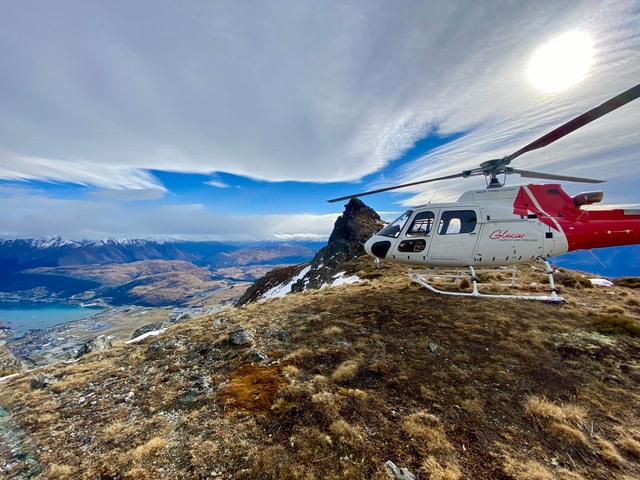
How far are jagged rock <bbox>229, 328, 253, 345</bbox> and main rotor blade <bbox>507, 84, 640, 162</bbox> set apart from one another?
13581 mm

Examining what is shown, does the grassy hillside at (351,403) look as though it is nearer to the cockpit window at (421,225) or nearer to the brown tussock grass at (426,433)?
the brown tussock grass at (426,433)

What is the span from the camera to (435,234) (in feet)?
42.4

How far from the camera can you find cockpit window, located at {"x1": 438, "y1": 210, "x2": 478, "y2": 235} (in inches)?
502

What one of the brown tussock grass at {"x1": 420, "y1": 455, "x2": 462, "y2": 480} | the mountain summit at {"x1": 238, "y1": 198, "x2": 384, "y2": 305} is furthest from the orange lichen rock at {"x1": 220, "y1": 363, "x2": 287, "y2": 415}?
the mountain summit at {"x1": 238, "y1": 198, "x2": 384, "y2": 305}

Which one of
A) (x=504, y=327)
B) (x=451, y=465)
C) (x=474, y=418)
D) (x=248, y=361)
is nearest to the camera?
(x=451, y=465)

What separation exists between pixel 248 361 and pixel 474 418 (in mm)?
6149

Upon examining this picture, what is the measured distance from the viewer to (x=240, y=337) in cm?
965

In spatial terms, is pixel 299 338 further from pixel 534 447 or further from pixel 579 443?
pixel 579 443

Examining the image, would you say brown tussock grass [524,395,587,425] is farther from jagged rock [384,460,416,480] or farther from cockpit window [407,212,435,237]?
cockpit window [407,212,435,237]

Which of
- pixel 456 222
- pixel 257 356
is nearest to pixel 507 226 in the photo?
pixel 456 222

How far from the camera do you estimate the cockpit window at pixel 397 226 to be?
13.5 metres

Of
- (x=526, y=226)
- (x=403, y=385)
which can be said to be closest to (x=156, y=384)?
(x=403, y=385)

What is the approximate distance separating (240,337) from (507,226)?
13.0m

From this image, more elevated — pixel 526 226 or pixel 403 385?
pixel 526 226
